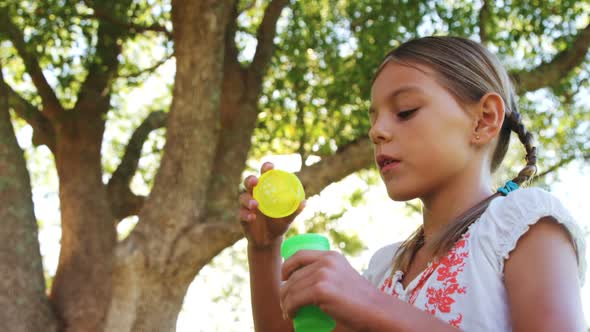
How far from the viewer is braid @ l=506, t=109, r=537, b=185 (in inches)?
87.0

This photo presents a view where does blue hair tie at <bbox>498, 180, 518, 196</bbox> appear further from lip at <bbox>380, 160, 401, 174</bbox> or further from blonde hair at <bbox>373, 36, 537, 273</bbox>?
lip at <bbox>380, 160, 401, 174</bbox>

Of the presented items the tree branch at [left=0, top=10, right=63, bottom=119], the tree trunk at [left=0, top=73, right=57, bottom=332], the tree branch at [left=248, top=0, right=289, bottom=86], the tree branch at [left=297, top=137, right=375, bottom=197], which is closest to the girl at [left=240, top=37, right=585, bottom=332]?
the tree trunk at [left=0, top=73, right=57, bottom=332]

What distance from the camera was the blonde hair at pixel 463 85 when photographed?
198 cm

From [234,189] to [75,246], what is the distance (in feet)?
4.92

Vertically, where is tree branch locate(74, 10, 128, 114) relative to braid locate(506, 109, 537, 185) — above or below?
above

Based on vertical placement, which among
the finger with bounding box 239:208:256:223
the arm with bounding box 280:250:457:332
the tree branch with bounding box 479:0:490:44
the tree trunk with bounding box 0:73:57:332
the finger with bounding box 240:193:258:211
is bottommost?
the arm with bounding box 280:250:457:332

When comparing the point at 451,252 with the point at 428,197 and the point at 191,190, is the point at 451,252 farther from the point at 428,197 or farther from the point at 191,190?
the point at 191,190

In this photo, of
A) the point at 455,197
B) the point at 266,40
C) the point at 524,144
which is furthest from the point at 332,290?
the point at 266,40

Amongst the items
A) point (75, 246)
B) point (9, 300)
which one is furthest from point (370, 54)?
point (9, 300)

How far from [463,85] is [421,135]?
23 cm

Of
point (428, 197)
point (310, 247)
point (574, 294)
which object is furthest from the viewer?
point (428, 197)

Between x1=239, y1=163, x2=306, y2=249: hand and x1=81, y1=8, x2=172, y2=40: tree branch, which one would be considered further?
x1=81, y1=8, x2=172, y2=40: tree branch

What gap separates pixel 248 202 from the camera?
2178mm

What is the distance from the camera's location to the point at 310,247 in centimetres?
174
